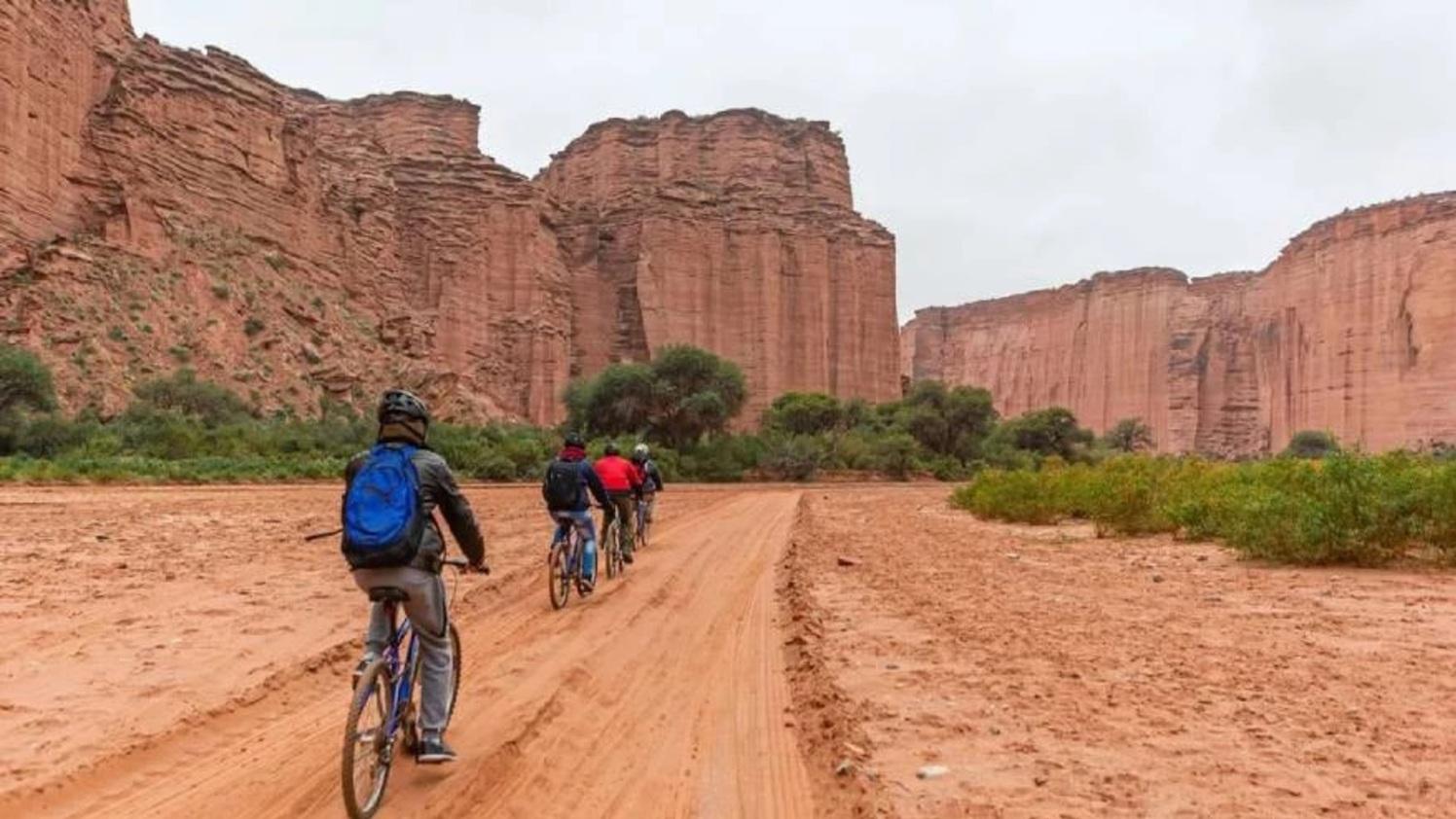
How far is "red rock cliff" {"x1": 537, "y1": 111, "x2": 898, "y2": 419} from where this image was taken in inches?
3219

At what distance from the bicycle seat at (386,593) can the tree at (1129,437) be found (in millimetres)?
95892

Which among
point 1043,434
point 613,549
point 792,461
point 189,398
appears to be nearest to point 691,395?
point 792,461

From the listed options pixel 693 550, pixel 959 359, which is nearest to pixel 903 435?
pixel 693 550

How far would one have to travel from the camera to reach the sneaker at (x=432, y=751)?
488cm

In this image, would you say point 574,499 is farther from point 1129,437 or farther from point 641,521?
point 1129,437

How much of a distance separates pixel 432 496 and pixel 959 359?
463 feet

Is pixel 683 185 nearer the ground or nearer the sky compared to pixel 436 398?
nearer the sky

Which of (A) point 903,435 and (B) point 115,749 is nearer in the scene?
(B) point 115,749

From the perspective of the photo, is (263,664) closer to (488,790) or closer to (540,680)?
(540,680)

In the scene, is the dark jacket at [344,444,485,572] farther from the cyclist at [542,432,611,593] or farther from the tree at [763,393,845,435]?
the tree at [763,393,845,435]

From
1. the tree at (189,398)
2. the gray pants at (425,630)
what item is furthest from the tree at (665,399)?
the gray pants at (425,630)

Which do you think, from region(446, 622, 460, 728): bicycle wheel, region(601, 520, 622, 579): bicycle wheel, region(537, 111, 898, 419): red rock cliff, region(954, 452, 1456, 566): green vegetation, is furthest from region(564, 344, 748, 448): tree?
region(446, 622, 460, 728): bicycle wheel

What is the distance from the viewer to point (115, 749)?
5.23 meters

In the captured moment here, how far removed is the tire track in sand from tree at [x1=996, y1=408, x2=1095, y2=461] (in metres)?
67.9
